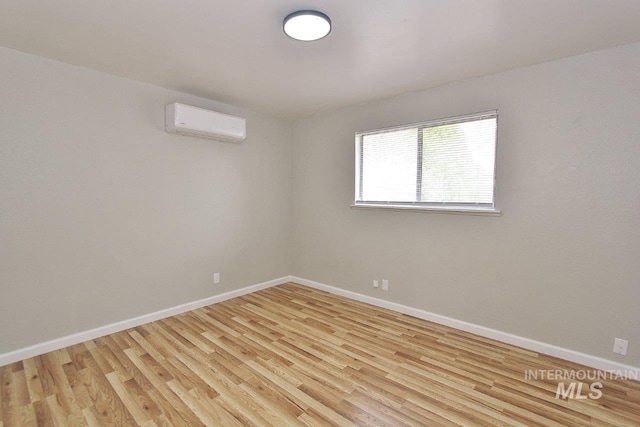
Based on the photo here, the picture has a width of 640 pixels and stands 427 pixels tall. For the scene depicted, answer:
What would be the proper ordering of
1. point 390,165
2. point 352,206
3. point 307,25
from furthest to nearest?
A: point 352,206 < point 390,165 < point 307,25

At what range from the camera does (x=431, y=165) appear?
316cm

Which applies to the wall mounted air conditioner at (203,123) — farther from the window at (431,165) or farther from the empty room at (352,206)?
the window at (431,165)

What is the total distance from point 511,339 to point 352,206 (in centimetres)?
211

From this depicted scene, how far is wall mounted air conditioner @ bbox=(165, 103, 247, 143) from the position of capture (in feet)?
9.94

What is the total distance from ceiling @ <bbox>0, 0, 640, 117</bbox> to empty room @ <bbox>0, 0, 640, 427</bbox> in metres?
0.02

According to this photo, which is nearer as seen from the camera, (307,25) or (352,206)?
(307,25)

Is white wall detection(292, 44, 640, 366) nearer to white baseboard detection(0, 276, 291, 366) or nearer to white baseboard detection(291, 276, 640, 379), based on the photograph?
white baseboard detection(291, 276, 640, 379)

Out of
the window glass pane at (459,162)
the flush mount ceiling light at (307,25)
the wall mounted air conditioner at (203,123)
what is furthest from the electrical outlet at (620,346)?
the wall mounted air conditioner at (203,123)

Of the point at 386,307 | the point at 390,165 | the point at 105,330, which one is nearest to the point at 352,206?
the point at 390,165

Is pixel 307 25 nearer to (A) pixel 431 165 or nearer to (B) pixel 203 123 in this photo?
(B) pixel 203 123

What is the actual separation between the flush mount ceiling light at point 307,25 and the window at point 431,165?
5.48ft

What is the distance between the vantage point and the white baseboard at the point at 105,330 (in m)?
2.41

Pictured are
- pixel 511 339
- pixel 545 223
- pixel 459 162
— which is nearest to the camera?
pixel 545 223

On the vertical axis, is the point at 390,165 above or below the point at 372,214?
above
